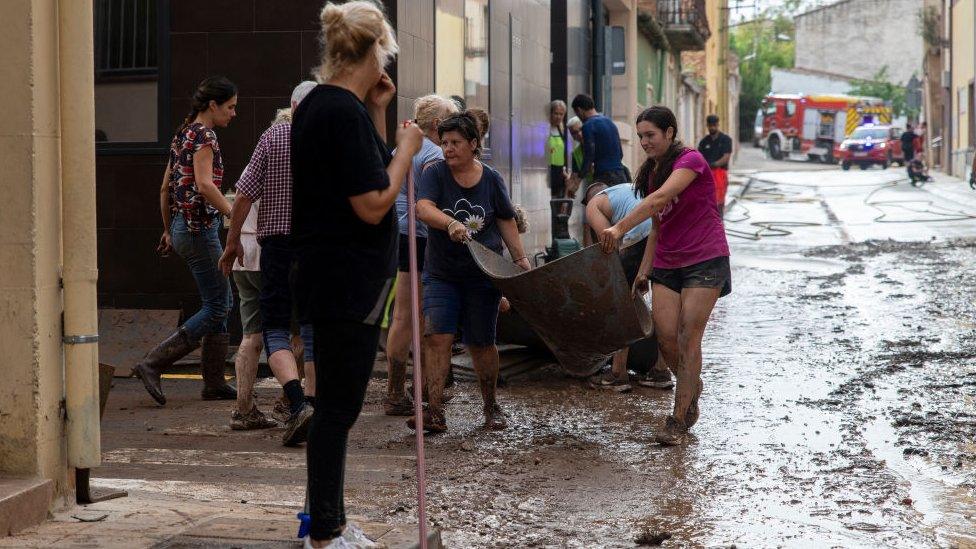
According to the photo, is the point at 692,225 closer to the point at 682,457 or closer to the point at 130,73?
the point at 682,457

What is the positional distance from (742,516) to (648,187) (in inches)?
92.0

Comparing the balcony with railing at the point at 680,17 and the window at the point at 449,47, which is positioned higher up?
the balcony with railing at the point at 680,17

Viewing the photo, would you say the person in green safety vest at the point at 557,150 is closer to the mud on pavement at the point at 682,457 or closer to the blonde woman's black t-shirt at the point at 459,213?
the mud on pavement at the point at 682,457

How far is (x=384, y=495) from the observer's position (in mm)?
5617

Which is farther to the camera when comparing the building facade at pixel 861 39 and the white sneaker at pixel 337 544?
the building facade at pixel 861 39

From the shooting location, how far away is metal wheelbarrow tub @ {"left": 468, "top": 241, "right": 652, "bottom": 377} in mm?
6910

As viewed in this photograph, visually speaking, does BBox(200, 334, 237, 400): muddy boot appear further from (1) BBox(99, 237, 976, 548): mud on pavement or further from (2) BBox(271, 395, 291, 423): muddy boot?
(2) BBox(271, 395, 291, 423): muddy boot

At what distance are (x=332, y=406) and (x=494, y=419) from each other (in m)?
3.17

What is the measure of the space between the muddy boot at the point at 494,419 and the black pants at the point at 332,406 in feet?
9.96

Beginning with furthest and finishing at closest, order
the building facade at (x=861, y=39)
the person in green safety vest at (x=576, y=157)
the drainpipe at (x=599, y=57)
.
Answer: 1. the building facade at (x=861, y=39)
2. the drainpipe at (x=599, y=57)
3. the person in green safety vest at (x=576, y=157)

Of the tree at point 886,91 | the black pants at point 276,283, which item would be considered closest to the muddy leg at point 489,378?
the black pants at point 276,283

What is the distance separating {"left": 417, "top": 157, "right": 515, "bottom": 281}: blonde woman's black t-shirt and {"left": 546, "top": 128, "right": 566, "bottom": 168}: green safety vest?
926 centimetres

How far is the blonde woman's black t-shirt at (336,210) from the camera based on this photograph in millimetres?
4016

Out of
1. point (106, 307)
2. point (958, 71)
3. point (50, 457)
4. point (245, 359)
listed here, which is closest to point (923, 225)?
point (106, 307)
